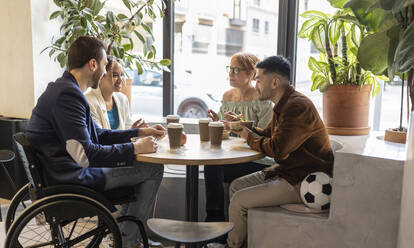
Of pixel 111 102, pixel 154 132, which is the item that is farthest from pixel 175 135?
pixel 111 102

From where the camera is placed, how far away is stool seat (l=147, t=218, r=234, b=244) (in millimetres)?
1615

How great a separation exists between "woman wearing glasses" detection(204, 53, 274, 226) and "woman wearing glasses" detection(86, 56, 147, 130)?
2.14ft

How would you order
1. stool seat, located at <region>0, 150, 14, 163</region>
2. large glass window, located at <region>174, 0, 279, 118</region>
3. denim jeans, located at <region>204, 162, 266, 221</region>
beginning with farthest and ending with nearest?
large glass window, located at <region>174, 0, 279, 118</region> → stool seat, located at <region>0, 150, 14, 163</region> → denim jeans, located at <region>204, 162, 266, 221</region>

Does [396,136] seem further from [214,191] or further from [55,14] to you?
[55,14]

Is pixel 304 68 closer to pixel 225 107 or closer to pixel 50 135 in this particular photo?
pixel 225 107

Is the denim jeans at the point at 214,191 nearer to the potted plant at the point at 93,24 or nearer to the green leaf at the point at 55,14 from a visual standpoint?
the potted plant at the point at 93,24

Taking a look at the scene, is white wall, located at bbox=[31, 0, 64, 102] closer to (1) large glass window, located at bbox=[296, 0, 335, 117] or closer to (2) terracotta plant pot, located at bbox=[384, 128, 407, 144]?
(1) large glass window, located at bbox=[296, 0, 335, 117]

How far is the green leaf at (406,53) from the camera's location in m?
1.56

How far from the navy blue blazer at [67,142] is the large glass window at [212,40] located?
84.2 inches

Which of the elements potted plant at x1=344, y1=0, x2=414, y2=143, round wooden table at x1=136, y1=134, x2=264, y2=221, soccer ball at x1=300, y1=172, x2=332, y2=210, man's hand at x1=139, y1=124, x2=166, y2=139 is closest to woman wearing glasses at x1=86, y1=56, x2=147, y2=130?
man's hand at x1=139, y1=124, x2=166, y2=139

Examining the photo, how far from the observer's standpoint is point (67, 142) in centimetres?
186

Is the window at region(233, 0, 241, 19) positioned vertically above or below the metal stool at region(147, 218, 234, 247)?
above

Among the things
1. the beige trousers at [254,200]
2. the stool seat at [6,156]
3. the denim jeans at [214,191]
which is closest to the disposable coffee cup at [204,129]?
the beige trousers at [254,200]

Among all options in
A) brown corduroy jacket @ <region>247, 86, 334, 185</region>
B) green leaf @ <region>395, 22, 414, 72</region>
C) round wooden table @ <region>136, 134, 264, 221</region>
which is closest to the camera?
green leaf @ <region>395, 22, 414, 72</region>
